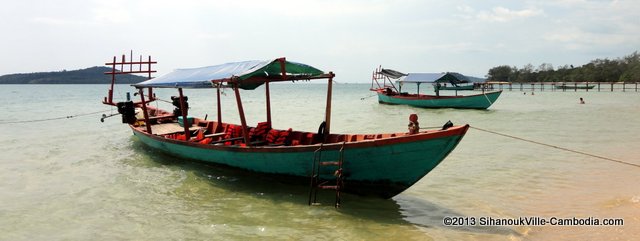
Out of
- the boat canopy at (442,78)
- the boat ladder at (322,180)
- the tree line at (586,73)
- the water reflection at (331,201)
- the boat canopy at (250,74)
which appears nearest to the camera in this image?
the water reflection at (331,201)

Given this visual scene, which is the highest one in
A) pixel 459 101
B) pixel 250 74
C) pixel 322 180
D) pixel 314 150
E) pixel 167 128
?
pixel 250 74

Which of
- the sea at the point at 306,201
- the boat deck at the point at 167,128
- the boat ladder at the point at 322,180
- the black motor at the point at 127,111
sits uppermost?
the black motor at the point at 127,111

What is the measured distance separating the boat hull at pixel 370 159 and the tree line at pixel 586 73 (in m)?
90.1

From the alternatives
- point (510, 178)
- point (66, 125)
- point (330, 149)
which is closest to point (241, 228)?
point (330, 149)

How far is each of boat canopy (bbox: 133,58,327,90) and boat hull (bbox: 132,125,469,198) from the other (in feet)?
4.98

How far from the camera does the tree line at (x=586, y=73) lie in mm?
94419

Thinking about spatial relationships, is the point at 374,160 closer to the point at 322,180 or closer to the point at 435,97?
the point at 322,180

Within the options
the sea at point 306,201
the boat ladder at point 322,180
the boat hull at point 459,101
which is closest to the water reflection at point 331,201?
the sea at point 306,201

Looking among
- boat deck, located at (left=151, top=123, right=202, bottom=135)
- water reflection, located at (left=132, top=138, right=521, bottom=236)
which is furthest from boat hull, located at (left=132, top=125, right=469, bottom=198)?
boat deck, located at (left=151, top=123, right=202, bottom=135)

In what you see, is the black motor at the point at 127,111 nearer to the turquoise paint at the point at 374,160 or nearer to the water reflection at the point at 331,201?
the water reflection at the point at 331,201

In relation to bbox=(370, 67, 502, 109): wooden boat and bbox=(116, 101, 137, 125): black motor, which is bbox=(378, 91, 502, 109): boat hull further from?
bbox=(116, 101, 137, 125): black motor

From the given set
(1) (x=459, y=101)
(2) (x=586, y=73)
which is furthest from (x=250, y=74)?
(2) (x=586, y=73)

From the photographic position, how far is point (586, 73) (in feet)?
328

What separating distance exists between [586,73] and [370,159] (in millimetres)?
109897
